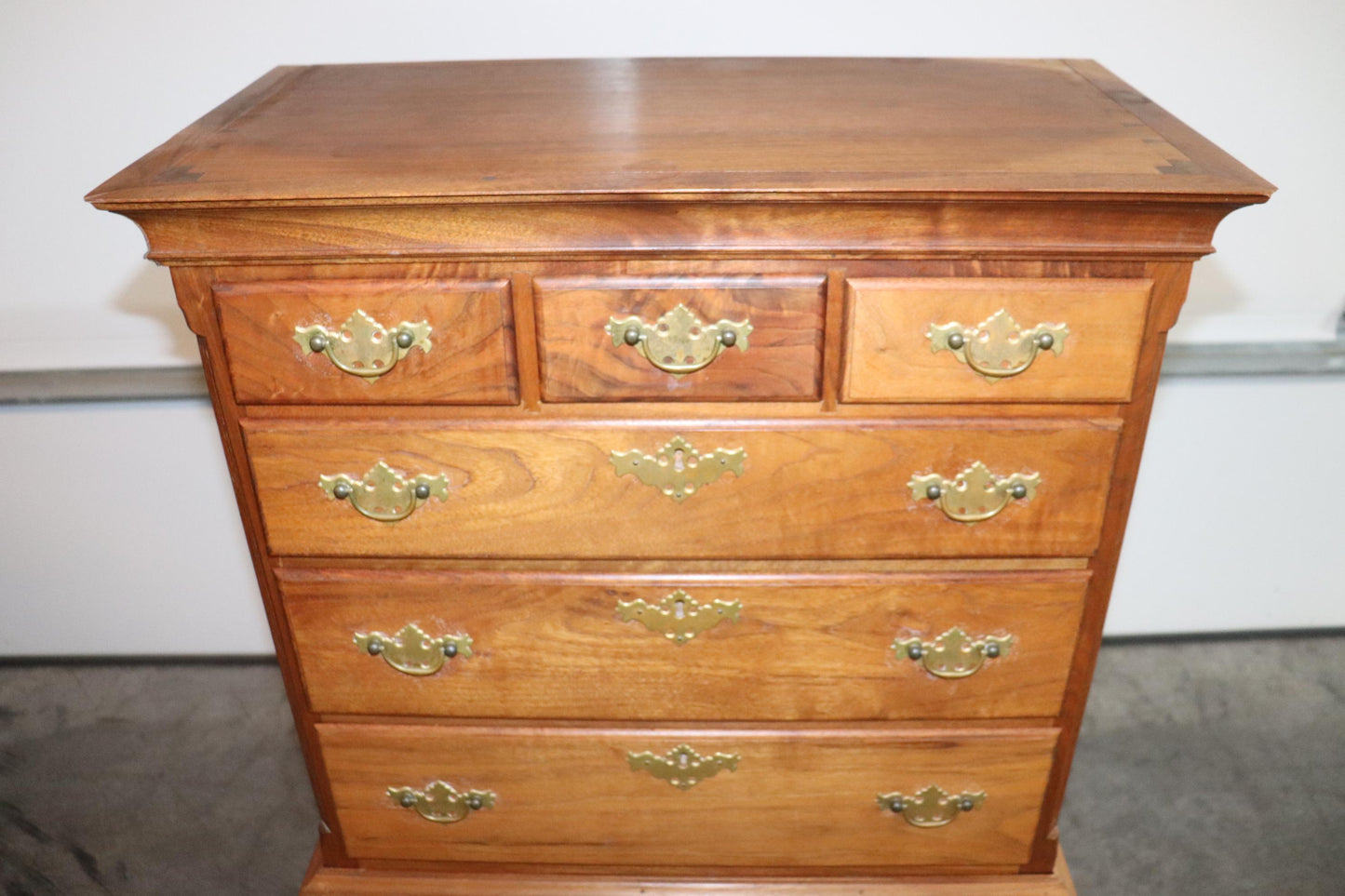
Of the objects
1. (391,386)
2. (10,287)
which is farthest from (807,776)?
(10,287)

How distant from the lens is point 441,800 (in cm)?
150

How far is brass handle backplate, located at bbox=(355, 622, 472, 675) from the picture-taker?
1368 millimetres

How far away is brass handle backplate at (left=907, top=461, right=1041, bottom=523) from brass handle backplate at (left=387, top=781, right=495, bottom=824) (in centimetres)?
77

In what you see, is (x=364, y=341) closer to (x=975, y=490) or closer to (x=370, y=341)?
(x=370, y=341)

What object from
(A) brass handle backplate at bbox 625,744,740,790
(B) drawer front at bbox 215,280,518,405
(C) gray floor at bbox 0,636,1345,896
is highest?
(B) drawer front at bbox 215,280,518,405

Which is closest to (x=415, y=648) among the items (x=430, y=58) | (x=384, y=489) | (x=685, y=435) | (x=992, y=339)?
(x=384, y=489)

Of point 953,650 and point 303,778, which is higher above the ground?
point 953,650

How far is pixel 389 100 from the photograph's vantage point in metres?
1.40

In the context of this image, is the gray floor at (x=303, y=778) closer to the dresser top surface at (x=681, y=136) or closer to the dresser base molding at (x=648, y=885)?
the dresser base molding at (x=648, y=885)

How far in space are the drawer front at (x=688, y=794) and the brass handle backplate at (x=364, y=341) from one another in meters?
0.57

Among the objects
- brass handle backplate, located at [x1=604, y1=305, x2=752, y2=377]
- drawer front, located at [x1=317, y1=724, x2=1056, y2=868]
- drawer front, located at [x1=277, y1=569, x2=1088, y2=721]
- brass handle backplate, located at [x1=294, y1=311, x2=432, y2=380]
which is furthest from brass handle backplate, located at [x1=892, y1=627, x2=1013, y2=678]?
brass handle backplate, located at [x1=294, y1=311, x2=432, y2=380]

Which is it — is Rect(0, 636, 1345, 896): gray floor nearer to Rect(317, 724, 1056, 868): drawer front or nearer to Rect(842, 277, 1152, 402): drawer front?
Rect(317, 724, 1056, 868): drawer front

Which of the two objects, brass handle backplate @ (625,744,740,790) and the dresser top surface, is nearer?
the dresser top surface

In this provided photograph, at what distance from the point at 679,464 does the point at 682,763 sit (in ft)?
1.59
